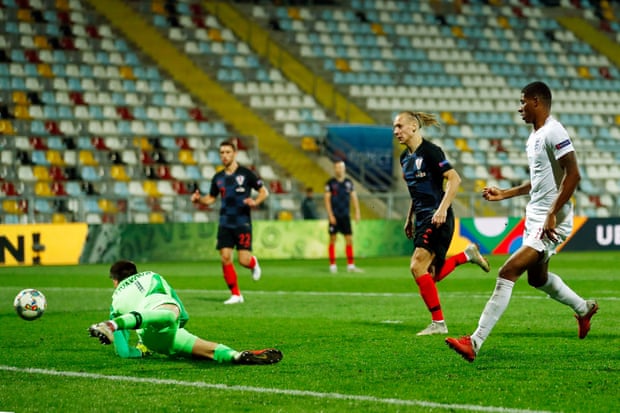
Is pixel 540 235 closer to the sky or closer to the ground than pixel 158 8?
closer to the ground

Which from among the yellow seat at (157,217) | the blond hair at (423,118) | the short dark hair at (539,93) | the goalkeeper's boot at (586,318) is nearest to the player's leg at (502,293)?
the short dark hair at (539,93)

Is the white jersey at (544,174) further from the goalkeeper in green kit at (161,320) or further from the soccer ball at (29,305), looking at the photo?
the soccer ball at (29,305)

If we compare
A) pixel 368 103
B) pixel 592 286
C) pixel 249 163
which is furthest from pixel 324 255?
pixel 592 286

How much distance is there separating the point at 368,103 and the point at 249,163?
6521 mm

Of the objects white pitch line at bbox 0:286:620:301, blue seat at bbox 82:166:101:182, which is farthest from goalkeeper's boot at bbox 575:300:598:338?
blue seat at bbox 82:166:101:182

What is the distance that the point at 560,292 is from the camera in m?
9.83

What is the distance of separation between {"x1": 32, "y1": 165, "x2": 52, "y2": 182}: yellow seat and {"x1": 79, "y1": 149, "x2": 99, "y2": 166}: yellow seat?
3.57ft

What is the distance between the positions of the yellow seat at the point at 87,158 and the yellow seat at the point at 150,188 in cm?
Answer: 136

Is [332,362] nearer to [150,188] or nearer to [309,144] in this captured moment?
[150,188]

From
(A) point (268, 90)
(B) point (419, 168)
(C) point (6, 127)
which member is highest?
(A) point (268, 90)

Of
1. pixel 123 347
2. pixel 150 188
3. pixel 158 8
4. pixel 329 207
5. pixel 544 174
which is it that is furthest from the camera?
pixel 158 8

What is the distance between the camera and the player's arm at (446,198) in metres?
10.6

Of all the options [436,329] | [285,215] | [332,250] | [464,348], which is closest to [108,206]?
[285,215]

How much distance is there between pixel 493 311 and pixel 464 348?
1.55 feet
